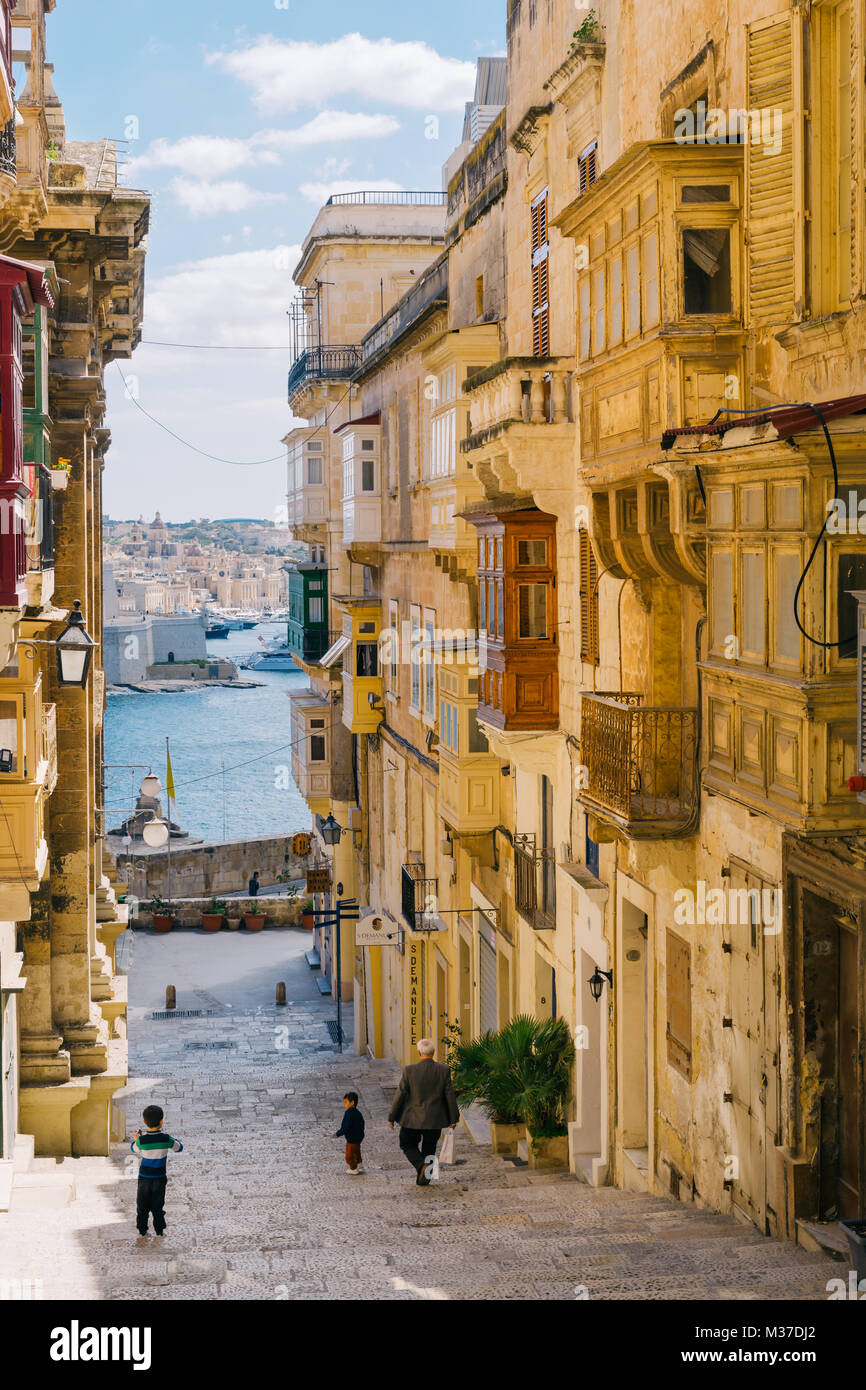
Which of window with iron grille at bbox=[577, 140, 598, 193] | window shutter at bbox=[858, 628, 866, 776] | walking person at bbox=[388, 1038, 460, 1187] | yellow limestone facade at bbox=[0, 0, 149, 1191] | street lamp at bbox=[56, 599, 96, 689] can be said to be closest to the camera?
window shutter at bbox=[858, 628, 866, 776]

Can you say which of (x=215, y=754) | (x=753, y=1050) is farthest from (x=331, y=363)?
(x=215, y=754)

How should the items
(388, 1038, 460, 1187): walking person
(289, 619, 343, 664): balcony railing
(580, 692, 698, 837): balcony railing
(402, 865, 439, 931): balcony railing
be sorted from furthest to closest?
(289, 619, 343, 664): balcony railing → (402, 865, 439, 931): balcony railing → (388, 1038, 460, 1187): walking person → (580, 692, 698, 837): balcony railing

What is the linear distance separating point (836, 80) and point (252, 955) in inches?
1359

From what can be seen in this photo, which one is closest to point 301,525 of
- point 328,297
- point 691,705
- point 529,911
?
point 328,297

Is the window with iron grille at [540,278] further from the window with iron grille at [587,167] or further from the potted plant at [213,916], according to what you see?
the potted plant at [213,916]

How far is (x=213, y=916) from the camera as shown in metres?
43.7

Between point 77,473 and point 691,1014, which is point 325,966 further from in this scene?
point 691,1014

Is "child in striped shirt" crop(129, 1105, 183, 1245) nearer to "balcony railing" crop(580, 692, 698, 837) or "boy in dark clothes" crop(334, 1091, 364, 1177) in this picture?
"boy in dark clothes" crop(334, 1091, 364, 1177)

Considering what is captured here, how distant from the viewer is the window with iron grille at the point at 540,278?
16047mm

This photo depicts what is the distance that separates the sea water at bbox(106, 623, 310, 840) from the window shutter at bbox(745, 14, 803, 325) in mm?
68612

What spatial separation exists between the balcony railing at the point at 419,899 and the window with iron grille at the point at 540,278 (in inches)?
365

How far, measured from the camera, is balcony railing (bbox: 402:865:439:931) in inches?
925

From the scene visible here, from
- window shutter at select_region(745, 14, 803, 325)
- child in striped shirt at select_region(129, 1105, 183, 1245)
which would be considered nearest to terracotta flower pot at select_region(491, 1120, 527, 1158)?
child in striped shirt at select_region(129, 1105, 183, 1245)

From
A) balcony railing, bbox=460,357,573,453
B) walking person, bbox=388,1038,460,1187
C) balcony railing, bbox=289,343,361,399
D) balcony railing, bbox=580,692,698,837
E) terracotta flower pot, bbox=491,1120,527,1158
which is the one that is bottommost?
terracotta flower pot, bbox=491,1120,527,1158
